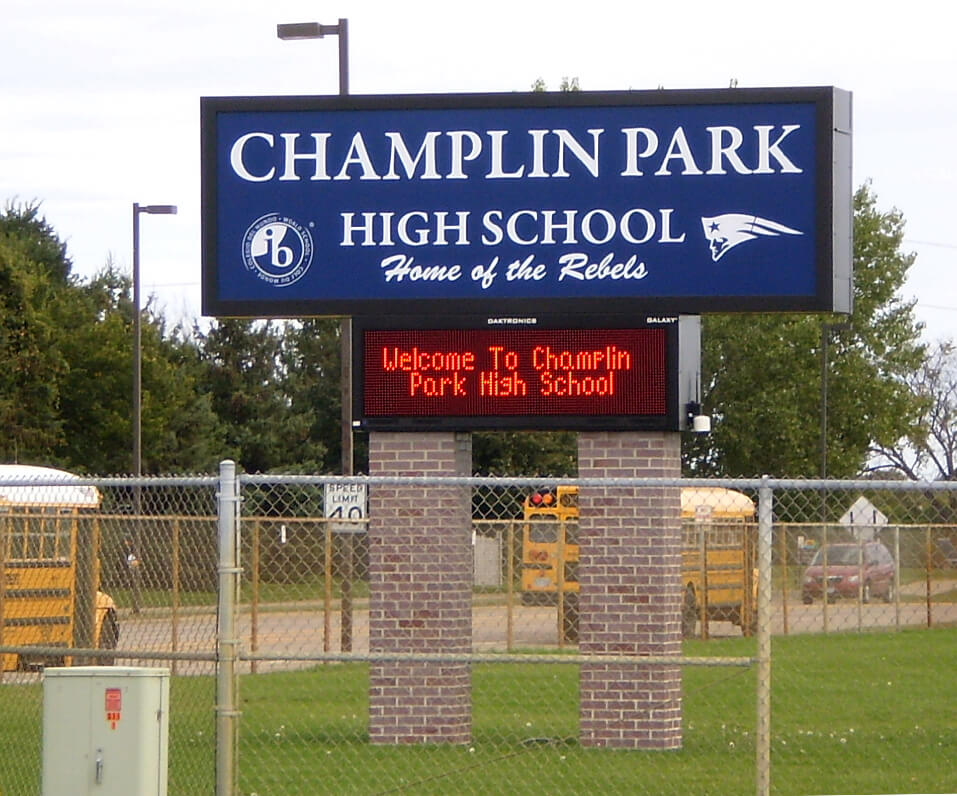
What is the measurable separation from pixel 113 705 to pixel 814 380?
47804mm

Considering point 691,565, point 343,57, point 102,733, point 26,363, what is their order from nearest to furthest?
point 102,733 < point 343,57 < point 691,565 < point 26,363

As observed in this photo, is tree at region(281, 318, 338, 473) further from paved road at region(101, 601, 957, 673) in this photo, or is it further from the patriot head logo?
the patriot head logo

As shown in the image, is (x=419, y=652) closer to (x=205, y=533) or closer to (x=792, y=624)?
(x=205, y=533)

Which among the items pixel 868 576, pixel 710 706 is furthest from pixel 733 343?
pixel 710 706

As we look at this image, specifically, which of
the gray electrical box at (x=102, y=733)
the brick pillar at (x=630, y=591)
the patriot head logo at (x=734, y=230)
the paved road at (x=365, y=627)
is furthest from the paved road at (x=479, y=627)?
the gray electrical box at (x=102, y=733)

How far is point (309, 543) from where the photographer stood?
24.5 meters

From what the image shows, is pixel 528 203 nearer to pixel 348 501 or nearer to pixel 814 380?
pixel 348 501

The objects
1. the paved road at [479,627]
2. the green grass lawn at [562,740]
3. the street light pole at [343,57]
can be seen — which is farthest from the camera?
the street light pole at [343,57]

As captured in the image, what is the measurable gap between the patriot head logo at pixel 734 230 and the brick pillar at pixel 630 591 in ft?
4.90

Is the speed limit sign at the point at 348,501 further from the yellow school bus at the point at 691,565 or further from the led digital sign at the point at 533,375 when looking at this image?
the led digital sign at the point at 533,375

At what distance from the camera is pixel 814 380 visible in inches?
2165

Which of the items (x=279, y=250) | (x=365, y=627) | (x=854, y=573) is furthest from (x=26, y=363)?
(x=279, y=250)

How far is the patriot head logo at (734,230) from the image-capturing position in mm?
13078

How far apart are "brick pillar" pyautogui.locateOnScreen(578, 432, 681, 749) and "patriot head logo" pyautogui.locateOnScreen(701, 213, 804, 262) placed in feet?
4.90
